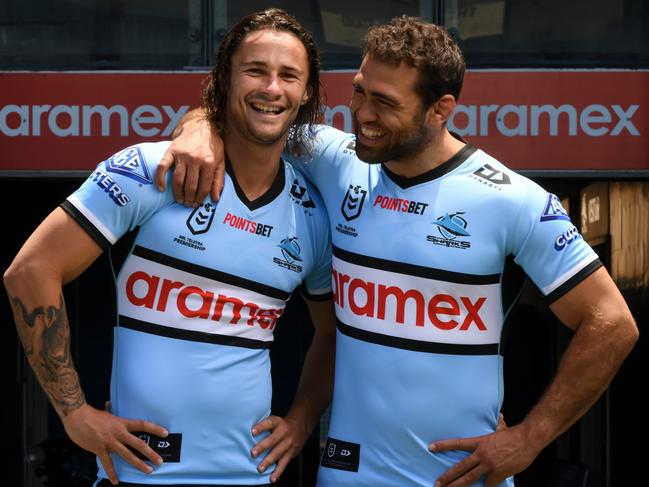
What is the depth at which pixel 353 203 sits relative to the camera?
2.98 meters

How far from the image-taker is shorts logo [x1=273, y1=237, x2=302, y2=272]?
9.65 ft

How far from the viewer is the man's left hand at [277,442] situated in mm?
2910

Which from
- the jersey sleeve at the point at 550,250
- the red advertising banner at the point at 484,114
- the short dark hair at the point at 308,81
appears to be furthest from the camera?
the red advertising banner at the point at 484,114

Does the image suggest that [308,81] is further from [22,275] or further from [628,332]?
[628,332]

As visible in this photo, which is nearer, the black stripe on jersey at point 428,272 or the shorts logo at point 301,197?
the black stripe on jersey at point 428,272

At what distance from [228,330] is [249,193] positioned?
1.27ft

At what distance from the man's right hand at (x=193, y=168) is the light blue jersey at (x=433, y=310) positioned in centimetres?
42

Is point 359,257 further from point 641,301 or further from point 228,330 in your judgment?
point 641,301

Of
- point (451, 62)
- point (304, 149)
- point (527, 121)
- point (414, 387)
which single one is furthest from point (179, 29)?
point (414, 387)

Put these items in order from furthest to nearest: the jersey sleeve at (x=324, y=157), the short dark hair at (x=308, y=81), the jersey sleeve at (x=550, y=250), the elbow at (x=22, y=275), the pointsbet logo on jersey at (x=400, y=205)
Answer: the jersey sleeve at (x=324, y=157), the short dark hair at (x=308, y=81), the pointsbet logo on jersey at (x=400, y=205), the jersey sleeve at (x=550, y=250), the elbow at (x=22, y=275)

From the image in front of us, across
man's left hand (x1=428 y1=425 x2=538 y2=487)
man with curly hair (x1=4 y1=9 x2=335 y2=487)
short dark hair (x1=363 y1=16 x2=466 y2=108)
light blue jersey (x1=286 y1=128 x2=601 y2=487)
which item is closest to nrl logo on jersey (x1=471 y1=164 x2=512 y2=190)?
light blue jersey (x1=286 y1=128 x2=601 y2=487)

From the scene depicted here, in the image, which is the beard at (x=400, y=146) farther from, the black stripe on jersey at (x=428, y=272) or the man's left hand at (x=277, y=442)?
the man's left hand at (x=277, y=442)

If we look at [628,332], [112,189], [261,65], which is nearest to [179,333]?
[112,189]

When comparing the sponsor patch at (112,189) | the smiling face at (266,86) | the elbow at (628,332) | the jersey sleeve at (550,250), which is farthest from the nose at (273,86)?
the elbow at (628,332)
